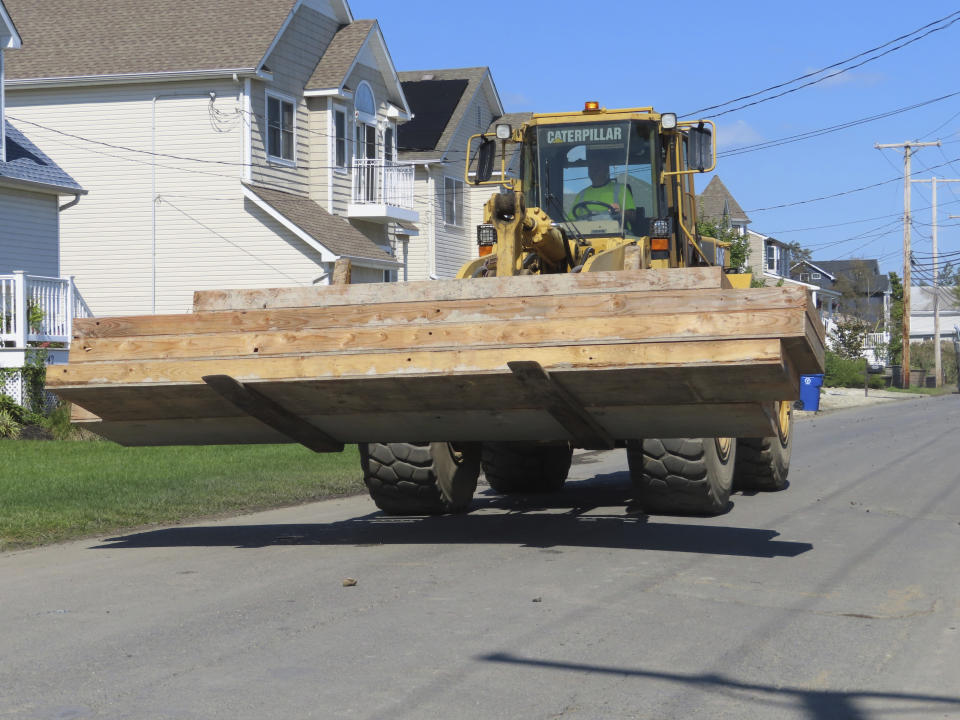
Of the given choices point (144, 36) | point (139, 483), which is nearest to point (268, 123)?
point (144, 36)

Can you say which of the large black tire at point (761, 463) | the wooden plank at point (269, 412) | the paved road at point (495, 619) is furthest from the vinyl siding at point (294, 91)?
the wooden plank at point (269, 412)

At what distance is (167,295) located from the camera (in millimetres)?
27938

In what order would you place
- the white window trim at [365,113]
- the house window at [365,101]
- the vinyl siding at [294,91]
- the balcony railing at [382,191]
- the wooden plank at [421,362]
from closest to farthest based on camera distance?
1. the wooden plank at [421,362]
2. the vinyl siding at [294,91]
3. the balcony railing at [382,191]
4. the white window trim at [365,113]
5. the house window at [365,101]

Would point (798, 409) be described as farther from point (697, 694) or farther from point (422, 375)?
point (697, 694)

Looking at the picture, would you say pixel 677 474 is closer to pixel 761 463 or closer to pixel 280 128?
pixel 761 463

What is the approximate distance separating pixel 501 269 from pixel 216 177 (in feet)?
61.0

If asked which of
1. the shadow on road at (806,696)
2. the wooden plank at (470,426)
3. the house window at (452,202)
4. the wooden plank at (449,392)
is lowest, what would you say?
the shadow on road at (806,696)

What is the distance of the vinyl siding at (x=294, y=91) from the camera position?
27.5 metres

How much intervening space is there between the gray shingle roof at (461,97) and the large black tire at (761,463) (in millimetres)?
23656

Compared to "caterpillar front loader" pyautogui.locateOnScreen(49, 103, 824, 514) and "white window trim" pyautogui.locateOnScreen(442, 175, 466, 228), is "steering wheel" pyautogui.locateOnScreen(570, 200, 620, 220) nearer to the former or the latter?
"caterpillar front loader" pyautogui.locateOnScreen(49, 103, 824, 514)

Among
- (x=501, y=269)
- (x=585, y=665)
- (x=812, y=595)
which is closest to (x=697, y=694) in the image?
(x=585, y=665)

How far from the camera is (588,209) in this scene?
12.0m

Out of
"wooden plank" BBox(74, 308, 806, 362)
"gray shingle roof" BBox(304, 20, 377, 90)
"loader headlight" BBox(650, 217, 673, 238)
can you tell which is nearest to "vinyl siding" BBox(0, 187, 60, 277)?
"gray shingle roof" BBox(304, 20, 377, 90)

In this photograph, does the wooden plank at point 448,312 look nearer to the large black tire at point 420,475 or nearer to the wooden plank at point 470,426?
the wooden plank at point 470,426
